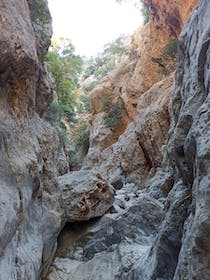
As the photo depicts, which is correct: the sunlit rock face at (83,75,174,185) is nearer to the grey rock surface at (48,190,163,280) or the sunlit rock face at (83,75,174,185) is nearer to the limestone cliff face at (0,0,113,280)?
the grey rock surface at (48,190,163,280)

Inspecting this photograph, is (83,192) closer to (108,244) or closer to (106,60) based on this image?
(108,244)

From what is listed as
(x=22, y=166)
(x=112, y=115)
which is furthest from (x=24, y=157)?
(x=112, y=115)

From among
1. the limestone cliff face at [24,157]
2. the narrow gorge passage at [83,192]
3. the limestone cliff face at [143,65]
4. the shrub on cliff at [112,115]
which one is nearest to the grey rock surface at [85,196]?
the narrow gorge passage at [83,192]

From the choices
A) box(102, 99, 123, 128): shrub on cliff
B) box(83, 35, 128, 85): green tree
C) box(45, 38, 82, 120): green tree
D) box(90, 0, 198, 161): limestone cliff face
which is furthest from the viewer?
box(83, 35, 128, 85): green tree

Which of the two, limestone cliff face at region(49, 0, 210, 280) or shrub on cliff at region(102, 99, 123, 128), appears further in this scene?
shrub on cliff at region(102, 99, 123, 128)

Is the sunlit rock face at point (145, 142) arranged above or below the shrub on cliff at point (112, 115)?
below

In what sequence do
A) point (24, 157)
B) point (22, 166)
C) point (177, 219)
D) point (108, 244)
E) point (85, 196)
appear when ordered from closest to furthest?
point (22, 166)
point (24, 157)
point (177, 219)
point (108, 244)
point (85, 196)

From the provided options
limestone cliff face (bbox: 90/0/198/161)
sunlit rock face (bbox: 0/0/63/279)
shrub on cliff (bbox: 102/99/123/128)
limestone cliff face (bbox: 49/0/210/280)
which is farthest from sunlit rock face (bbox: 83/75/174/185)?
sunlit rock face (bbox: 0/0/63/279)

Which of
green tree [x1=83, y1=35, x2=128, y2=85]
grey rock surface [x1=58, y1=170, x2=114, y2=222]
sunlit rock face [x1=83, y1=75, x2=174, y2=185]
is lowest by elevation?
grey rock surface [x1=58, y1=170, x2=114, y2=222]

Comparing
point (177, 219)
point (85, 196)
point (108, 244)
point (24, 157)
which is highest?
point (85, 196)

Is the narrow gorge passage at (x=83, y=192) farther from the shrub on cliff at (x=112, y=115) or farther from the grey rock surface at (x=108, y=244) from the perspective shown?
the shrub on cliff at (x=112, y=115)

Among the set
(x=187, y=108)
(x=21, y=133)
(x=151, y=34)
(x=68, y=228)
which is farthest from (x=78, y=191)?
(x=151, y=34)

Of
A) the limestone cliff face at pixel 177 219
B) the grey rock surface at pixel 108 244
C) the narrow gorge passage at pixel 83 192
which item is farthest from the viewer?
the grey rock surface at pixel 108 244

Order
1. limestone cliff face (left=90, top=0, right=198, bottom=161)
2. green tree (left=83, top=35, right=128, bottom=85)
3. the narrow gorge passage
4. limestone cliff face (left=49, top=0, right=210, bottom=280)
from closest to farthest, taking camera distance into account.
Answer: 1. limestone cliff face (left=49, top=0, right=210, bottom=280)
2. the narrow gorge passage
3. limestone cliff face (left=90, top=0, right=198, bottom=161)
4. green tree (left=83, top=35, right=128, bottom=85)
